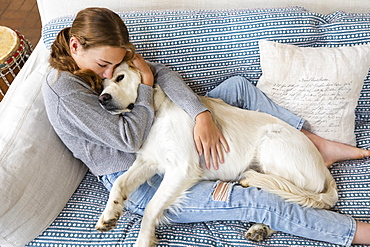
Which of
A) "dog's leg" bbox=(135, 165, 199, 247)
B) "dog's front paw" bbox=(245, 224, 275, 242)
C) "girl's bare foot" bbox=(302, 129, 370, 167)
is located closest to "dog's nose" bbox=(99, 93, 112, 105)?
"dog's leg" bbox=(135, 165, 199, 247)

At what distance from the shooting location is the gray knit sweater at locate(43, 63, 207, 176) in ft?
5.12

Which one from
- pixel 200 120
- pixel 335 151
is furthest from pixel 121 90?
pixel 335 151

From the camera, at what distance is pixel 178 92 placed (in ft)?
5.77

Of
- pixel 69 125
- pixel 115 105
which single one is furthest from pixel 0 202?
pixel 115 105

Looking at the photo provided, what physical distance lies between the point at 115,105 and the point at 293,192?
3.09 ft

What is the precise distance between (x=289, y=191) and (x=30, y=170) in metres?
1.23

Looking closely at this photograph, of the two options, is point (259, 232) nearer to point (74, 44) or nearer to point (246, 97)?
point (246, 97)

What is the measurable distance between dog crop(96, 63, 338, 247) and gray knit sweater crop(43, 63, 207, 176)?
5cm

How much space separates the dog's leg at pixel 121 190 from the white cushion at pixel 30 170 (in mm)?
288

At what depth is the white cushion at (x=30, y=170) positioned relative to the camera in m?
1.47

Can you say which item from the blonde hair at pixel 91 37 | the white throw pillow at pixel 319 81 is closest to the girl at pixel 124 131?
the blonde hair at pixel 91 37

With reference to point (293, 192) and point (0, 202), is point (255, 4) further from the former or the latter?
point (0, 202)

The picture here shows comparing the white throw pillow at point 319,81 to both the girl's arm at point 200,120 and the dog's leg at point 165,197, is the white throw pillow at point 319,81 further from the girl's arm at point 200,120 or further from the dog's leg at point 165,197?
the dog's leg at point 165,197

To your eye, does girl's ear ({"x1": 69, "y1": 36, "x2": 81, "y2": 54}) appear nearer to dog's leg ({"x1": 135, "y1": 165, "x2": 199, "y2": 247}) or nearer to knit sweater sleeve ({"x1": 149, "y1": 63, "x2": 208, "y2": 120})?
knit sweater sleeve ({"x1": 149, "y1": 63, "x2": 208, "y2": 120})
